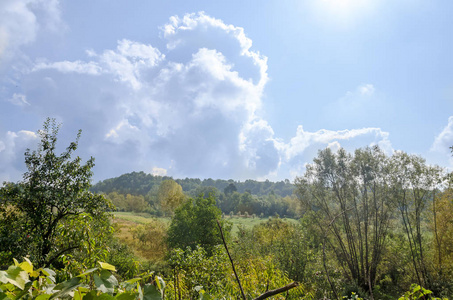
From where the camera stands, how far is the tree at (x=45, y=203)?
7672 mm

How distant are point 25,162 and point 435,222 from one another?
22.5 metres

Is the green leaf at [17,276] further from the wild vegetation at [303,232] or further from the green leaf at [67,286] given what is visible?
the wild vegetation at [303,232]

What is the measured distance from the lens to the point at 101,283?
0.70 metres

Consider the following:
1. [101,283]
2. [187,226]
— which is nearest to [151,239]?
[187,226]

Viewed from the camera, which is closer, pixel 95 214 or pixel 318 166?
pixel 95 214

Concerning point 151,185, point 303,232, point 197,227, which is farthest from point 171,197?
point 151,185

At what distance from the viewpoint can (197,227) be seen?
2025 centimetres

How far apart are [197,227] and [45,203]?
13415 mm

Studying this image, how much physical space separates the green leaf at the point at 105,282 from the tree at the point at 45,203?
8446mm

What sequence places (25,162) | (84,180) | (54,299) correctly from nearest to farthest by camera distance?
(54,299), (25,162), (84,180)

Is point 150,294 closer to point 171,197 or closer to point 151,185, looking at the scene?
point 171,197

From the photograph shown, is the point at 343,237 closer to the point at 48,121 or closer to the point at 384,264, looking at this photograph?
the point at 384,264

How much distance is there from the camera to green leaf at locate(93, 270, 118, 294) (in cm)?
68

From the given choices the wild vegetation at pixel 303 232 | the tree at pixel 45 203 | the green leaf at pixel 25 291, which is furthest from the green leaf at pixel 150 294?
the tree at pixel 45 203
